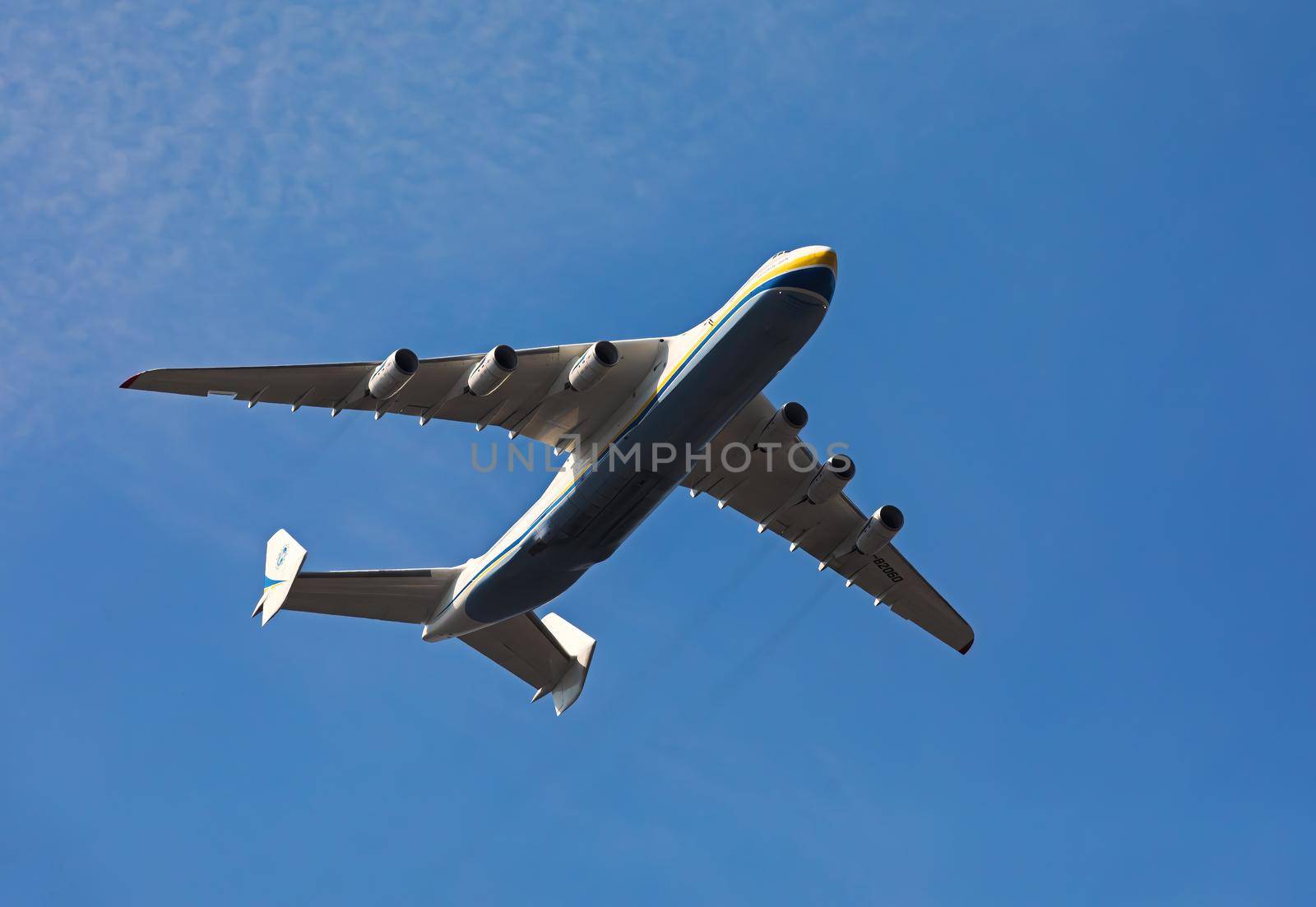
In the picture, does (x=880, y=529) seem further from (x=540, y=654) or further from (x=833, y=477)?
(x=540, y=654)

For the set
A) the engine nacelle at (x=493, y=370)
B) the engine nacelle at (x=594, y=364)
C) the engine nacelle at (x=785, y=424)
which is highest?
the engine nacelle at (x=785, y=424)

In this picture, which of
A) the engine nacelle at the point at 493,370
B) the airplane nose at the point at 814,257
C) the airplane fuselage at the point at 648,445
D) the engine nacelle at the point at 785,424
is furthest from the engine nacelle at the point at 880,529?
the engine nacelle at the point at 493,370

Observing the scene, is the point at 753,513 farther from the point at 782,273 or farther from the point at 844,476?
the point at 782,273

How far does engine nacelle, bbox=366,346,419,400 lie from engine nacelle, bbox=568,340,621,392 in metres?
2.69

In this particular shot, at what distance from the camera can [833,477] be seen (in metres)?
25.5

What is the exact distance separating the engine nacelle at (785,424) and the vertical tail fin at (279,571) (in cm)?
878

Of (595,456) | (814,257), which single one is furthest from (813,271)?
(595,456)

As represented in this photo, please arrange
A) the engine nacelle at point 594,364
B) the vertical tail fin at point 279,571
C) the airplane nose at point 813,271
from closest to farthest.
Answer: the airplane nose at point 813,271 < the engine nacelle at point 594,364 < the vertical tail fin at point 279,571

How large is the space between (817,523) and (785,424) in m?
3.48

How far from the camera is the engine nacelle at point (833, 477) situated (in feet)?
83.4

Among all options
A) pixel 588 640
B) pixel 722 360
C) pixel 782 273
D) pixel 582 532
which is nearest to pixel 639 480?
pixel 582 532

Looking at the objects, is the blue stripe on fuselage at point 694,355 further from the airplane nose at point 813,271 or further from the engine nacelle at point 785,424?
the engine nacelle at point 785,424

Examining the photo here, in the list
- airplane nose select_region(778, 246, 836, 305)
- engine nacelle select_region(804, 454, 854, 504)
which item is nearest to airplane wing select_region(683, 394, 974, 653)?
engine nacelle select_region(804, 454, 854, 504)

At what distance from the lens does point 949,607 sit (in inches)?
1099
